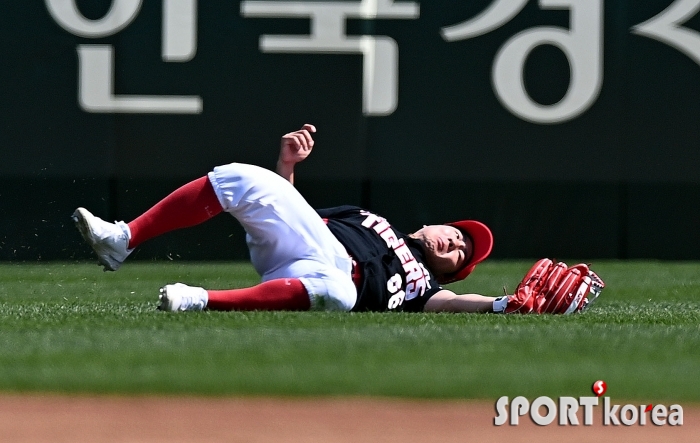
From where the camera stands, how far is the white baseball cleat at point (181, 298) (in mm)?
3457

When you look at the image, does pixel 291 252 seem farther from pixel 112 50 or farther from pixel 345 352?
pixel 112 50

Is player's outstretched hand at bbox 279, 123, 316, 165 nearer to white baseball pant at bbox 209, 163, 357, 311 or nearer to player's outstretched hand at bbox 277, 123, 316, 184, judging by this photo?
player's outstretched hand at bbox 277, 123, 316, 184

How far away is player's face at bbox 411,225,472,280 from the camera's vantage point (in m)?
3.99

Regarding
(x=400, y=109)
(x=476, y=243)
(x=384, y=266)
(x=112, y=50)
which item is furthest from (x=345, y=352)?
(x=112, y=50)

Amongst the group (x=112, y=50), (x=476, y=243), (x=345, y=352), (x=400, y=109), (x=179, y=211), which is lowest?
(x=345, y=352)

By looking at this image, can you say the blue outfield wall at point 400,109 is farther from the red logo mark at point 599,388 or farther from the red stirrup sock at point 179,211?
the red logo mark at point 599,388

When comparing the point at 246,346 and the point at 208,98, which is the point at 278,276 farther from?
the point at 208,98

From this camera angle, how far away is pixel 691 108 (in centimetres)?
705

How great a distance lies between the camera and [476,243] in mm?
4047

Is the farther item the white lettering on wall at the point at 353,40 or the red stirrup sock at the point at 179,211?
the white lettering on wall at the point at 353,40

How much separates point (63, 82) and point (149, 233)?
136 inches

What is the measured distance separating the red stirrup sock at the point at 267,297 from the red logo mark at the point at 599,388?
43.3 inches

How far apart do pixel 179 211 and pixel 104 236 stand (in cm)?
24

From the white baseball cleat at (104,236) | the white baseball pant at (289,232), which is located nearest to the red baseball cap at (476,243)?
the white baseball pant at (289,232)
